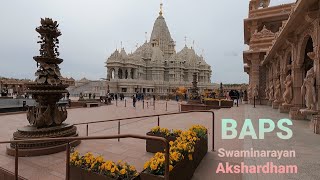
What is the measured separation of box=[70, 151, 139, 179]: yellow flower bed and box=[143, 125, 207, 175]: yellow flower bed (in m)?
0.26

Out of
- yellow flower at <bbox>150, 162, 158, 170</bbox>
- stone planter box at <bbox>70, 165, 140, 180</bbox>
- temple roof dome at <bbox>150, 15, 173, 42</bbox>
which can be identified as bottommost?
stone planter box at <bbox>70, 165, 140, 180</bbox>

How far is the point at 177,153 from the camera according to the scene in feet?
11.5

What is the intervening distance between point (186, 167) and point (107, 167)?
1.39 meters

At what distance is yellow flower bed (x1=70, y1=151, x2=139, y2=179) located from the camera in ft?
10.1

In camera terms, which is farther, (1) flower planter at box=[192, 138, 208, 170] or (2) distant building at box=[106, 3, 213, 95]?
(2) distant building at box=[106, 3, 213, 95]

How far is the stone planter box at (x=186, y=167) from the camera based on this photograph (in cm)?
311

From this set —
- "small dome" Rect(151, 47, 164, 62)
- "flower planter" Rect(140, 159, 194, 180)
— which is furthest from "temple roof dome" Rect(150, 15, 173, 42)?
"flower planter" Rect(140, 159, 194, 180)

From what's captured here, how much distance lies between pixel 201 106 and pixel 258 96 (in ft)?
20.0

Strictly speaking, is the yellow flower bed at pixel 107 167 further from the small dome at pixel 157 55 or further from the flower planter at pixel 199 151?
the small dome at pixel 157 55

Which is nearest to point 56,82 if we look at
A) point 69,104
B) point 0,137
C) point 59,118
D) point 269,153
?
point 59,118

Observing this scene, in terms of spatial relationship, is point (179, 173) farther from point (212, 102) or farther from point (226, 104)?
point (212, 102)

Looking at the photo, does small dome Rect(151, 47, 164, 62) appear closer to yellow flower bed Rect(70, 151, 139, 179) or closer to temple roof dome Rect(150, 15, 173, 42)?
temple roof dome Rect(150, 15, 173, 42)

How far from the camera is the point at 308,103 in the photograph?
7.41 metres

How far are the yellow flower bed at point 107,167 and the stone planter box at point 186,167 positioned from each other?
21 cm
